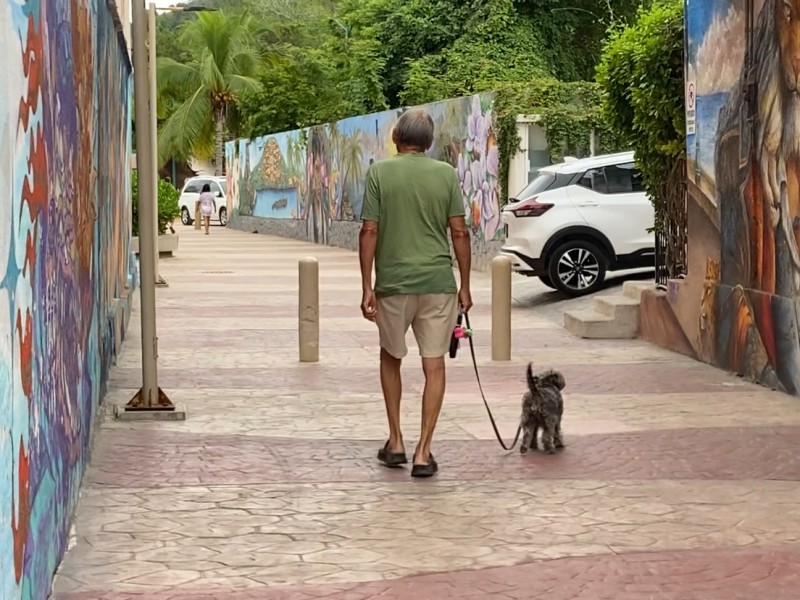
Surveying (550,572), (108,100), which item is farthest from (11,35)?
(108,100)

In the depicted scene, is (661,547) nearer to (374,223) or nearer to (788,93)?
(374,223)

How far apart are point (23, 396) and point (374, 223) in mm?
3453

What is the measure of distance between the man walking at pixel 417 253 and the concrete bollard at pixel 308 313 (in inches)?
187

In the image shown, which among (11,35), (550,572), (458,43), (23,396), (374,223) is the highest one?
(458,43)

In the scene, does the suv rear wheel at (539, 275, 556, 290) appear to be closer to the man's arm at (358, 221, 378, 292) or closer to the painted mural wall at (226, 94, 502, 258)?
the painted mural wall at (226, 94, 502, 258)

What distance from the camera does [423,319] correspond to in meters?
7.39

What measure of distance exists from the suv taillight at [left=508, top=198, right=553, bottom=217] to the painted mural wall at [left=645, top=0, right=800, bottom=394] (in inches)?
185

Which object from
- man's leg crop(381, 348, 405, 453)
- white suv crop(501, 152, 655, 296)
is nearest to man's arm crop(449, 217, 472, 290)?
man's leg crop(381, 348, 405, 453)

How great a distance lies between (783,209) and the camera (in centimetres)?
1011

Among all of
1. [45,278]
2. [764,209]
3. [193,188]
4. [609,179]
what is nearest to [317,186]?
[193,188]

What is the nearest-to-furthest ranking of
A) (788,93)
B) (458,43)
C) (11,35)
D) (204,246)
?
(11,35)
(788,93)
(204,246)
(458,43)

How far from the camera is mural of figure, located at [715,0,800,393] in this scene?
9.94 metres

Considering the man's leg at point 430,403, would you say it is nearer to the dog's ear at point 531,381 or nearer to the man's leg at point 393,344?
the man's leg at point 393,344

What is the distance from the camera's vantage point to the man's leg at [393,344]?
737 centimetres
